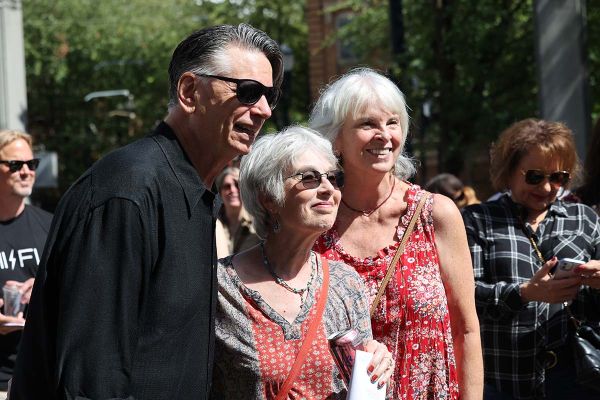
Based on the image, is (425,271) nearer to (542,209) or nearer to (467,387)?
(467,387)

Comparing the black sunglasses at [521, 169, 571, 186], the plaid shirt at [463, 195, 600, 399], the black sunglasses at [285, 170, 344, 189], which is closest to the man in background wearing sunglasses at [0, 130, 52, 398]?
the plaid shirt at [463, 195, 600, 399]

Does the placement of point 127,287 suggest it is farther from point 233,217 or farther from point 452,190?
point 452,190

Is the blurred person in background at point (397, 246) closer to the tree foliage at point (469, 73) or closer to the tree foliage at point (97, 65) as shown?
the tree foliage at point (469, 73)

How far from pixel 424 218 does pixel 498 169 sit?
4.25 feet

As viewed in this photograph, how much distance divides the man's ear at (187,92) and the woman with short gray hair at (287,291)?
0.75 metres

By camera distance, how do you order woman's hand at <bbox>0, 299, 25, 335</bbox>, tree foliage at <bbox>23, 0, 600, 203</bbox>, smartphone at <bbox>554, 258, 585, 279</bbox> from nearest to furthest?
1. smartphone at <bbox>554, 258, 585, 279</bbox>
2. woman's hand at <bbox>0, 299, 25, 335</bbox>
3. tree foliage at <bbox>23, 0, 600, 203</bbox>

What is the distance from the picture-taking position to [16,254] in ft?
18.8

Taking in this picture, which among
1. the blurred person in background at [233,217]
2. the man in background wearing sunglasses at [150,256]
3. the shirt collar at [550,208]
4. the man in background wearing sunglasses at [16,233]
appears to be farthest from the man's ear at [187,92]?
the blurred person in background at [233,217]

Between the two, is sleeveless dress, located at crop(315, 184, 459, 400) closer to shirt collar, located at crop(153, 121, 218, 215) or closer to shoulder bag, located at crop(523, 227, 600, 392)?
shoulder bag, located at crop(523, 227, 600, 392)

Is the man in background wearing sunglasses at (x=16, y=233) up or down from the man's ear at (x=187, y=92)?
down

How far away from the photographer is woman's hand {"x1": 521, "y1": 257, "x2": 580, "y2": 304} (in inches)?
167

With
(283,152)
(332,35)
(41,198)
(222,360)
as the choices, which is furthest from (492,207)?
(41,198)

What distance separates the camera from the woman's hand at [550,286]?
4.25 metres

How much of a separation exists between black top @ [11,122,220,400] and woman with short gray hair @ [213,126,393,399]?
53 cm
